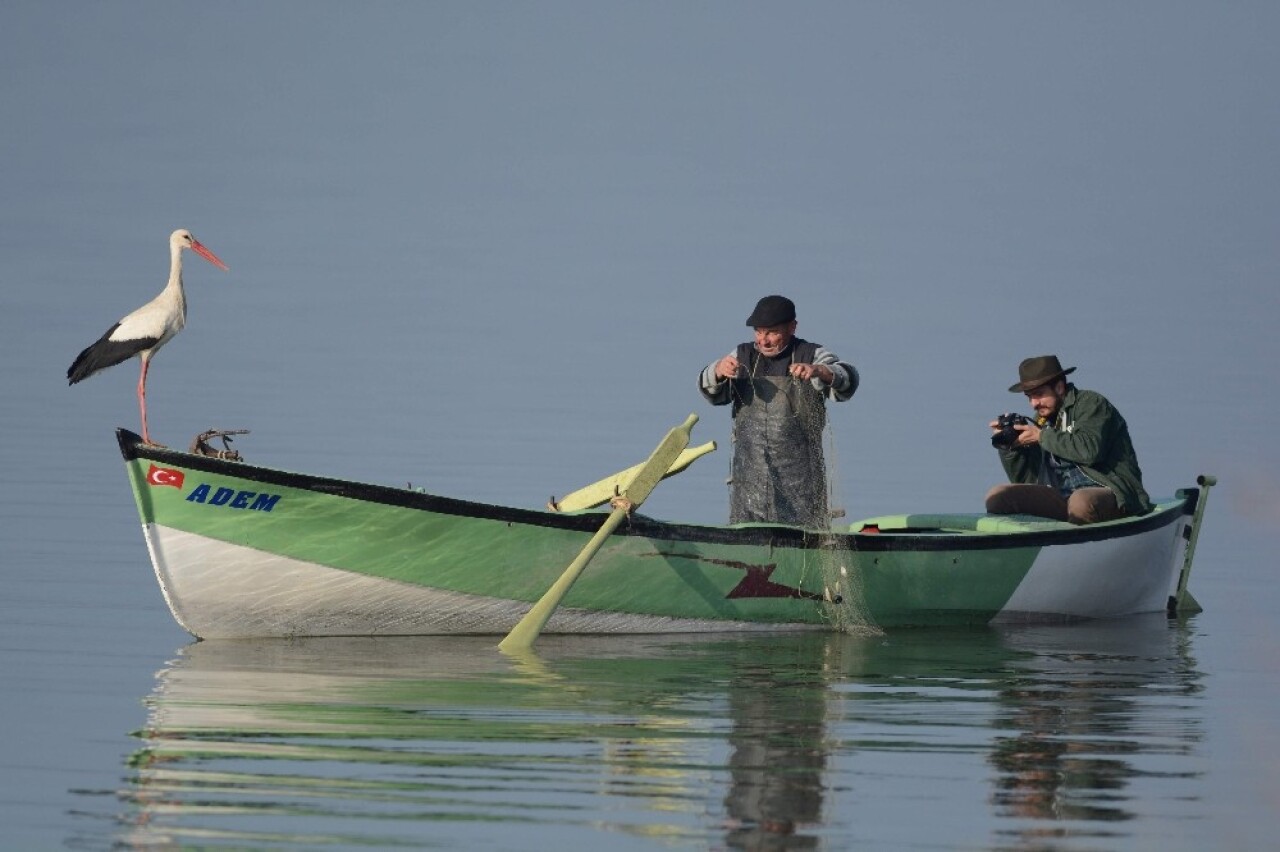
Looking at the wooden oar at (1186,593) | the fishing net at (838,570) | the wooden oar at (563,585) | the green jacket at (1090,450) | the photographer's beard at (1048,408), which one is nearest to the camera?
the wooden oar at (563,585)

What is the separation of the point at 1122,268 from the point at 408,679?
141 feet

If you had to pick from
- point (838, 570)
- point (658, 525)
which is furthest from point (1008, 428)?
point (658, 525)

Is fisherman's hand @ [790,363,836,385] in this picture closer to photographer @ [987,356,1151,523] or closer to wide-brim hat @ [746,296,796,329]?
wide-brim hat @ [746,296,796,329]

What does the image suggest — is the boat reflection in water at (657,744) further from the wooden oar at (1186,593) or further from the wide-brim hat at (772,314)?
the wooden oar at (1186,593)

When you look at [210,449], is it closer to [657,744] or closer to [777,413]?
[777,413]

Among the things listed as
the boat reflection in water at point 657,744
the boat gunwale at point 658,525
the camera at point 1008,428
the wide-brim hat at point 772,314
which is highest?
the wide-brim hat at point 772,314

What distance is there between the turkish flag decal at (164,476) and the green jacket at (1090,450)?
5138mm

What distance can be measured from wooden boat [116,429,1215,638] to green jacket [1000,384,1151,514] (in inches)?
13.6

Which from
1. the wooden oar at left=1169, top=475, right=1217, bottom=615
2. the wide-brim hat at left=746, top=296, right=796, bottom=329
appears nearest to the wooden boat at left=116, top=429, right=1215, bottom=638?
the wide-brim hat at left=746, top=296, right=796, bottom=329

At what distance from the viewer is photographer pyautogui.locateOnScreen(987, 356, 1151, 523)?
614 inches

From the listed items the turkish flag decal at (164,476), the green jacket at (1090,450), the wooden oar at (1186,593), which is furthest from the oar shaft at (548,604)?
the wooden oar at (1186,593)

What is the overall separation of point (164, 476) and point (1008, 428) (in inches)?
201

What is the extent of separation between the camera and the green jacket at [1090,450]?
51.0 ft

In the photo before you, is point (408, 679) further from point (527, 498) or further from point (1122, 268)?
point (1122, 268)
